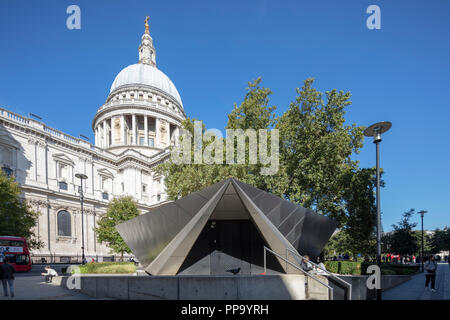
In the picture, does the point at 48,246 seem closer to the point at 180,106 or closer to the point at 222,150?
the point at 222,150

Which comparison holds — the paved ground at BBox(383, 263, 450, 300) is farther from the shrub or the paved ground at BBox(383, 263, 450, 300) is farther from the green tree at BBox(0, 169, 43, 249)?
the green tree at BBox(0, 169, 43, 249)

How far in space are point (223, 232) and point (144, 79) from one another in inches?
2630

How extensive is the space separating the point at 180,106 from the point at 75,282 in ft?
226

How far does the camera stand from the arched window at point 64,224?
1569 inches

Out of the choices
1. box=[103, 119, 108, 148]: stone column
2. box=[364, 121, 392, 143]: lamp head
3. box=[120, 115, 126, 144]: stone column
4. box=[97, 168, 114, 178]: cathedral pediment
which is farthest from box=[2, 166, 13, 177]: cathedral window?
box=[364, 121, 392, 143]: lamp head

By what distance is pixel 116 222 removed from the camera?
3416 centimetres

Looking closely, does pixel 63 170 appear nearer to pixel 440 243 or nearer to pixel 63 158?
pixel 63 158

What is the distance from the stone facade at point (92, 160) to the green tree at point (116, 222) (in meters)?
5.06

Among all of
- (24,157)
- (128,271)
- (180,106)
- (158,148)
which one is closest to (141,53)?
(180,106)

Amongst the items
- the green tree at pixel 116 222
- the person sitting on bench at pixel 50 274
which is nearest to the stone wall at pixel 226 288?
the person sitting on bench at pixel 50 274

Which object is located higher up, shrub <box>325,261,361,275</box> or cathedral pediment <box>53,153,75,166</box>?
cathedral pediment <box>53,153,75,166</box>

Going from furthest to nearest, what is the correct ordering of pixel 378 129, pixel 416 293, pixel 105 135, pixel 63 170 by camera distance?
pixel 105 135 → pixel 63 170 → pixel 416 293 → pixel 378 129

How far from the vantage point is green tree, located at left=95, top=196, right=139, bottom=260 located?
32344 millimetres

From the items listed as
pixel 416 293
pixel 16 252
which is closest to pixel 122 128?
pixel 16 252
